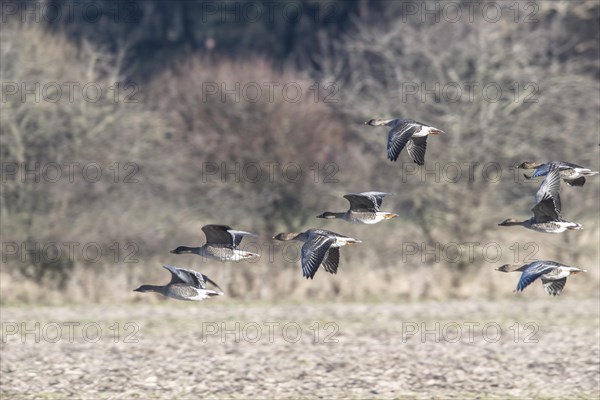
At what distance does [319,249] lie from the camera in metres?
12.1

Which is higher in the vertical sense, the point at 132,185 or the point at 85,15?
the point at 85,15

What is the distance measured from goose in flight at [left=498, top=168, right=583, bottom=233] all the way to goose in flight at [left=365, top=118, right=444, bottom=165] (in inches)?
48.1

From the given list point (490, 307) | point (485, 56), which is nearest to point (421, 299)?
point (490, 307)

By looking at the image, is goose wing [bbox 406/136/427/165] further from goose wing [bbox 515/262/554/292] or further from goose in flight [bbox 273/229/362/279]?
goose wing [bbox 515/262/554/292]

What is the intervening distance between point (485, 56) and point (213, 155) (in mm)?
7722

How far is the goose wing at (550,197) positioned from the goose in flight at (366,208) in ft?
5.43

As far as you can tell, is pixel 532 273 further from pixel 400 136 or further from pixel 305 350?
pixel 305 350

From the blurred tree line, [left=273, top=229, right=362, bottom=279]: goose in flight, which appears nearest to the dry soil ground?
the blurred tree line

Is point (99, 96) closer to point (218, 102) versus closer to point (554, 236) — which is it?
point (218, 102)

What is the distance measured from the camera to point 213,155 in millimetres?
33094

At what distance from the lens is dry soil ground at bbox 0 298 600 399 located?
19.7 m

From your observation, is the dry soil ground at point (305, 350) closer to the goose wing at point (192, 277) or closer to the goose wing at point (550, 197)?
the goose wing at point (192, 277)

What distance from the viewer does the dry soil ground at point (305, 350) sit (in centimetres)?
1970

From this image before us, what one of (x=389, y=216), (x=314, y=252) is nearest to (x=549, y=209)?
(x=389, y=216)
